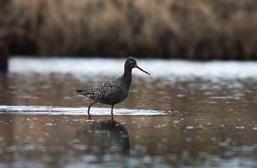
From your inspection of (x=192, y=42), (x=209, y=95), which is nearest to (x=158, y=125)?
(x=209, y=95)

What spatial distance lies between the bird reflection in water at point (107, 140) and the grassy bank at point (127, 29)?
2311 centimetres

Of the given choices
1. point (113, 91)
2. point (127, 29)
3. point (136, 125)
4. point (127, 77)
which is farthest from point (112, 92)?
point (127, 29)

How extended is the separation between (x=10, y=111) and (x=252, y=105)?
5.24m

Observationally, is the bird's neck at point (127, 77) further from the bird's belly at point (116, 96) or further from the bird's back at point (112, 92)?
the bird's belly at point (116, 96)

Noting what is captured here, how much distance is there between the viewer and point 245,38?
3972cm

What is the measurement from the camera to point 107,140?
47.8 feet

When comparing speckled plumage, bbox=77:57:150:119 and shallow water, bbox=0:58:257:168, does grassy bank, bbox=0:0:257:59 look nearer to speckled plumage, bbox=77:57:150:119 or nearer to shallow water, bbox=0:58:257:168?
shallow water, bbox=0:58:257:168

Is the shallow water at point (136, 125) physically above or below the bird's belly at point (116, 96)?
below

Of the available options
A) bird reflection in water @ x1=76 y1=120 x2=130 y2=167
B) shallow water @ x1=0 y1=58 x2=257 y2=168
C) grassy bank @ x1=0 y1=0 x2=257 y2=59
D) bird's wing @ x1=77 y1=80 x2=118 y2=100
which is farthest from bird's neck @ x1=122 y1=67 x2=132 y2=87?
grassy bank @ x1=0 y1=0 x2=257 y2=59

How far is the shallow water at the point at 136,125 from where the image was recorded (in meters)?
12.9

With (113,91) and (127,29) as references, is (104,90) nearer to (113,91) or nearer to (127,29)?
(113,91)

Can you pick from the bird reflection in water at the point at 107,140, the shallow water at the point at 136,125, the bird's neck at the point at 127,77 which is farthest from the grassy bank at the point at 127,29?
the bird reflection in water at the point at 107,140

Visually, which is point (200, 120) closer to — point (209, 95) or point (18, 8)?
point (209, 95)

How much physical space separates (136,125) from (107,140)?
1962 mm
